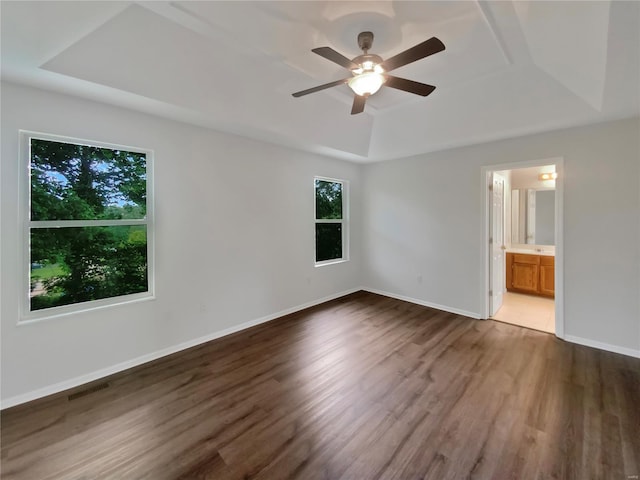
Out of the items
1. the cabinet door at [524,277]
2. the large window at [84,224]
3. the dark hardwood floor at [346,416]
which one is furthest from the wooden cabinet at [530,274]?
the large window at [84,224]

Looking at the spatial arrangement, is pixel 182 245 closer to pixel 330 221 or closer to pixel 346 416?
pixel 346 416

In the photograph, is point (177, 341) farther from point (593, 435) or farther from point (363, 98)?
point (593, 435)

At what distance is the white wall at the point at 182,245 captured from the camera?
223 centimetres

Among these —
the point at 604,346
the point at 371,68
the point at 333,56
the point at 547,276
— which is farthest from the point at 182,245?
the point at 547,276

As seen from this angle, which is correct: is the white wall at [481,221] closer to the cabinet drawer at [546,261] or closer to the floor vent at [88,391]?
the cabinet drawer at [546,261]

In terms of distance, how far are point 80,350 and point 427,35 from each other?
13.7ft

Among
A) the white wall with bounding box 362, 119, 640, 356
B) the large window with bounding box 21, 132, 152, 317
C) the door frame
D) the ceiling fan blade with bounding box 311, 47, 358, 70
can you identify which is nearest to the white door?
the door frame

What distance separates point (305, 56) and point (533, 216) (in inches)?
215

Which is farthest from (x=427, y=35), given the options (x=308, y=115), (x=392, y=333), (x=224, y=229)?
(x=392, y=333)

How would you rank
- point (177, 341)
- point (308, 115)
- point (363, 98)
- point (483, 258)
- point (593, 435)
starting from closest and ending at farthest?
point (593, 435), point (363, 98), point (177, 341), point (308, 115), point (483, 258)

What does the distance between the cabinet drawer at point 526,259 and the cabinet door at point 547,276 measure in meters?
0.07

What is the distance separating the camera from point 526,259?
5.16m

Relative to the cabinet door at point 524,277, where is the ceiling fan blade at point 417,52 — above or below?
above

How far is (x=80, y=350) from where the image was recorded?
2.50 metres
